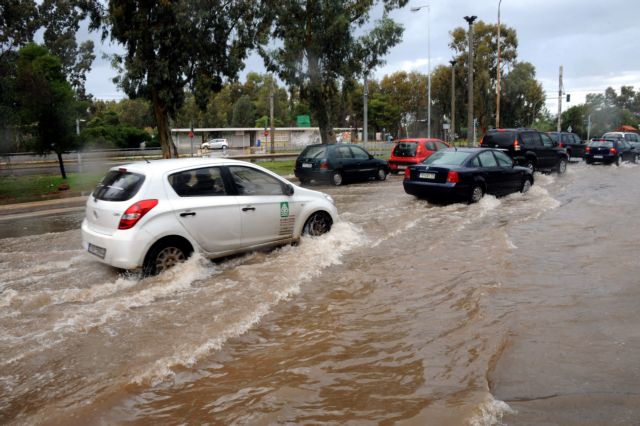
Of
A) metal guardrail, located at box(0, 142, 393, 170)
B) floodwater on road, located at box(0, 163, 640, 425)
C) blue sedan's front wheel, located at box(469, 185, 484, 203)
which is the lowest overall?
floodwater on road, located at box(0, 163, 640, 425)

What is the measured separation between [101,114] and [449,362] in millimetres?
78781

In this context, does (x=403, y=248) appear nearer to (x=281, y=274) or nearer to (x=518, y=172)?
(x=281, y=274)

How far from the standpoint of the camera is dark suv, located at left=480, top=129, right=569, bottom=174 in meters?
21.0

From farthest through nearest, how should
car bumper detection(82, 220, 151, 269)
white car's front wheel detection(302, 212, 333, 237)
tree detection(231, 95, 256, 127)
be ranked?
tree detection(231, 95, 256, 127), white car's front wheel detection(302, 212, 333, 237), car bumper detection(82, 220, 151, 269)

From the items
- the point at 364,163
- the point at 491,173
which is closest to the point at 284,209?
the point at 491,173

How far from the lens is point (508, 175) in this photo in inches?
587

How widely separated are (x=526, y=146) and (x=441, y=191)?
9.49 m

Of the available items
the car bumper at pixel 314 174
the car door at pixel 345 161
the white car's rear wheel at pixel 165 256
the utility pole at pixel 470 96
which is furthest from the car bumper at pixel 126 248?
the utility pole at pixel 470 96

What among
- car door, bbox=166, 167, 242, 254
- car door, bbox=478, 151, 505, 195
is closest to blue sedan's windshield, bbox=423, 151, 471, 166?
car door, bbox=478, 151, 505, 195

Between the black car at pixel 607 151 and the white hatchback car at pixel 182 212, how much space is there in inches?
1018

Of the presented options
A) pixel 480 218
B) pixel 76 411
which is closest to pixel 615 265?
pixel 480 218

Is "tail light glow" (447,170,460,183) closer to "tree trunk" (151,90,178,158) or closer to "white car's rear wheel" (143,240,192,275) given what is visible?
"white car's rear wheel" (143,240,192,275)

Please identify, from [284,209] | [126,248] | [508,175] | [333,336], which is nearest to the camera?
[333,336]

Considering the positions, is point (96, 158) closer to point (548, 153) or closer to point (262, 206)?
point (548, 153)
